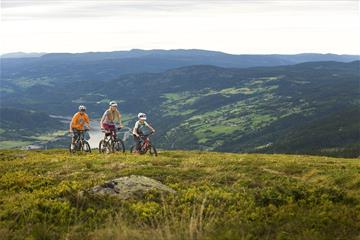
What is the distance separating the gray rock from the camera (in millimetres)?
14844

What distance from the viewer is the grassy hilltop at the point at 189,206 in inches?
435

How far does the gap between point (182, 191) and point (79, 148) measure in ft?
60.5

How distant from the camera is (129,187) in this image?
607 inches

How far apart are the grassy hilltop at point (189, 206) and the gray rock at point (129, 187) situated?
404mm

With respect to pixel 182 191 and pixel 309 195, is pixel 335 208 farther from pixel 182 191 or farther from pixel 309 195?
pixel 182 191

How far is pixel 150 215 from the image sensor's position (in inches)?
503

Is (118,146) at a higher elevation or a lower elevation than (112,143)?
lower

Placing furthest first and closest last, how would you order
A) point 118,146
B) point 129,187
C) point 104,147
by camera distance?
point 104,147 → point 118,146 → point 129,187

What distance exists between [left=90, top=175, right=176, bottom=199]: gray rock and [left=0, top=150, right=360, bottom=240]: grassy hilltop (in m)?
0.40

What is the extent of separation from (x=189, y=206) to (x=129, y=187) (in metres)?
2.63

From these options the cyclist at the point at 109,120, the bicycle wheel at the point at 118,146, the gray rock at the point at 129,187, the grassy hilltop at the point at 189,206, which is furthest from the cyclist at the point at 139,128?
the gray rock at the point at 129,187

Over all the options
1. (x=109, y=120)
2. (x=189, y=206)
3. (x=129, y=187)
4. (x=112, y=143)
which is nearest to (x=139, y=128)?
(x=109, y=120)

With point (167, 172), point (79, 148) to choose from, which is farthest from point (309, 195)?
point (79, 148)

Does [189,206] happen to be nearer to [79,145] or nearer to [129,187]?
[129,187]
